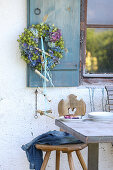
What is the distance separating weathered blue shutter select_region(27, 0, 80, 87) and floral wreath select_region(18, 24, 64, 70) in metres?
0.11

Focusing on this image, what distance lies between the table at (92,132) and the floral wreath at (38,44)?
95cm

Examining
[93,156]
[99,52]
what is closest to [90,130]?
[93,156]

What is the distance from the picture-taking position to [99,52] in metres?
4.71

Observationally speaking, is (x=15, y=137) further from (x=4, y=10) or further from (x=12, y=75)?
(x=4, y=10)

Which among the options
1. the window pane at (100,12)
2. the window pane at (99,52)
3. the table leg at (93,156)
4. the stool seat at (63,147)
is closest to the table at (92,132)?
the table leg at (93,156)

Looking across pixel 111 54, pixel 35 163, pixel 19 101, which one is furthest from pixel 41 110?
pixel 111 54

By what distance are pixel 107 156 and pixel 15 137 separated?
3.55ft

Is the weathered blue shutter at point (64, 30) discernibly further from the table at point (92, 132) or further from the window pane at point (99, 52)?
the table at point (92, 132)

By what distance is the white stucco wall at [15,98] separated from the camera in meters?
4.35

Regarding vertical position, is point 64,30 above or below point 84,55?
above

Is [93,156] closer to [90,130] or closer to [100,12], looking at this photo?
[90,130]

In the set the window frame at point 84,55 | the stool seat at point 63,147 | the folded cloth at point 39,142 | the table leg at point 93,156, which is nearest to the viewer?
the table leg at point 93,156

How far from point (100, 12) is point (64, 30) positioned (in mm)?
544

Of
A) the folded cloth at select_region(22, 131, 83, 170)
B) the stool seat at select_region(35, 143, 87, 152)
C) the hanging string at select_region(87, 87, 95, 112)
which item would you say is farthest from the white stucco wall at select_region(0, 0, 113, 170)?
the stool seat at select_region(35, 143, 87, 152)
